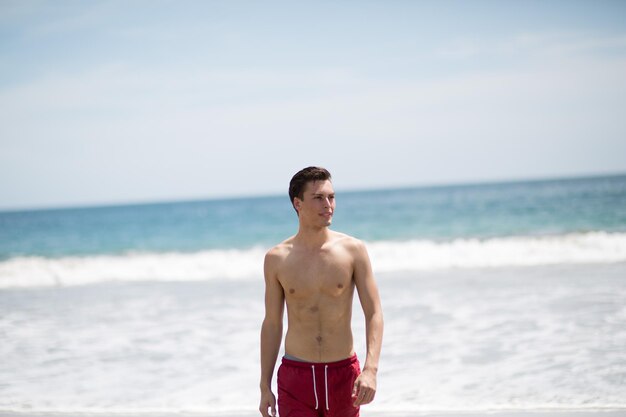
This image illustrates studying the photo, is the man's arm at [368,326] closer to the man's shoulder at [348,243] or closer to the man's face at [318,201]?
the man's shoulder at [348,243]

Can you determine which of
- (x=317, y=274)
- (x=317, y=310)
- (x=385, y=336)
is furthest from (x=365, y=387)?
(x=385, y=336)

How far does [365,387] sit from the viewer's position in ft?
9.00

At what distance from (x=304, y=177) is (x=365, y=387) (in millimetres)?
993

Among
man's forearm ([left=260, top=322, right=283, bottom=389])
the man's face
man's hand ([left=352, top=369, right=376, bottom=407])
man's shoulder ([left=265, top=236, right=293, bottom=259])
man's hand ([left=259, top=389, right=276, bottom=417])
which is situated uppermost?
the man's face

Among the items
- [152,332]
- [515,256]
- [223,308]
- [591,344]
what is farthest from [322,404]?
[515,256]

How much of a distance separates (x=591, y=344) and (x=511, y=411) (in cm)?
252

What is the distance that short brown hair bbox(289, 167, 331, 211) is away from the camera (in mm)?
2947

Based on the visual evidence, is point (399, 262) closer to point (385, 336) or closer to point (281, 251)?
point (385, 336)

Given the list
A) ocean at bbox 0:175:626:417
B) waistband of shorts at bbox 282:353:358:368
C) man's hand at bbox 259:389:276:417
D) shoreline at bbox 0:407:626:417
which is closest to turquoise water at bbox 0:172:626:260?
ocean at bbox 0:175:626:417

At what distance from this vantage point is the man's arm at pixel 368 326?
9.04 feet

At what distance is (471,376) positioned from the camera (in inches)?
242

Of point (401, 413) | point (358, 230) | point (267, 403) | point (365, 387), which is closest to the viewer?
point (365, 387)

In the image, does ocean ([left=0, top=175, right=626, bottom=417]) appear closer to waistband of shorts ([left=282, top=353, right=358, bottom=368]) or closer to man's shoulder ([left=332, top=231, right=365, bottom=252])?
waistband of shorts ([left=282, top=353, right=358, bottom=368])

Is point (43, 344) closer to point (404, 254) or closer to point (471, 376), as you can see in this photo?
point (471, 376)
